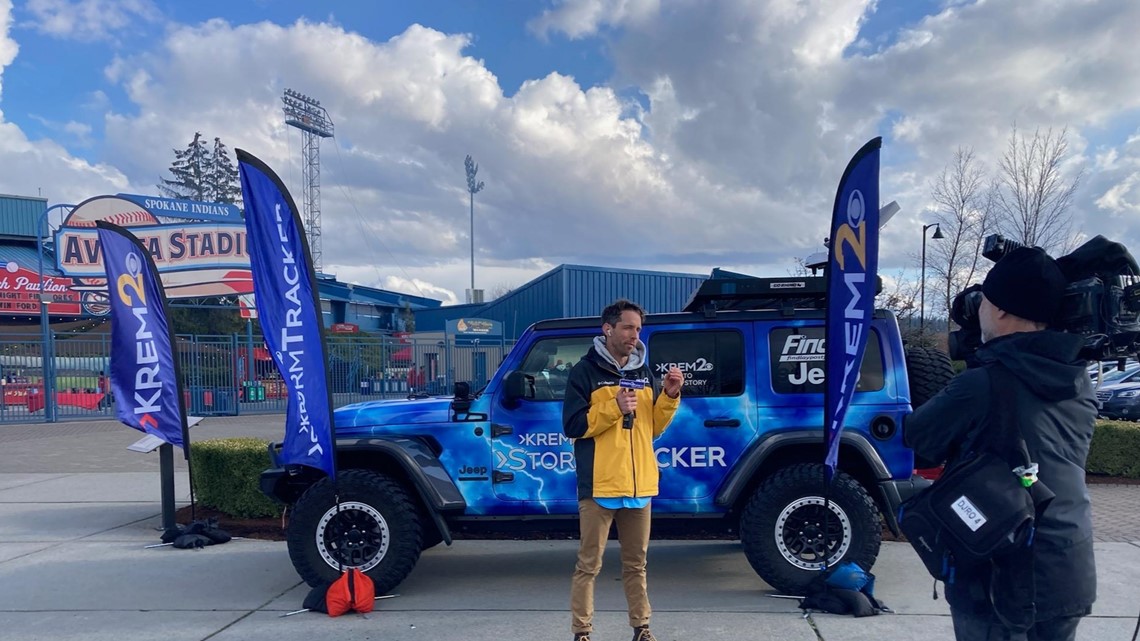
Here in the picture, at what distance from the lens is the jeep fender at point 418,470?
504 cm

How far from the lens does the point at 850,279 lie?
4.36m

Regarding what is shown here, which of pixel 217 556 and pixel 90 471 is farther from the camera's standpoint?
pixel 90 471

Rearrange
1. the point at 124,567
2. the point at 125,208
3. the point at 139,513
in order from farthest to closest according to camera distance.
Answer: the point at 125,208, the point at 139,513, the point at 124,567

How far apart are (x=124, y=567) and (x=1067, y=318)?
658 centimetres

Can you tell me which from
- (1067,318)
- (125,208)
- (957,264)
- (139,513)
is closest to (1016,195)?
(957,264)

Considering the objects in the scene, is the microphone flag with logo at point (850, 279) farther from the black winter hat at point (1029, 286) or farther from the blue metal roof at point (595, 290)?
the blue metal roof at point (595, 290)

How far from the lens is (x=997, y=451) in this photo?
231 cm

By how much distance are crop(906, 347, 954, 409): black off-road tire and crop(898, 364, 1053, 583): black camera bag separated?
3050 millimetres

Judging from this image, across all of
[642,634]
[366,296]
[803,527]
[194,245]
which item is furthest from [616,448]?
[366,296]

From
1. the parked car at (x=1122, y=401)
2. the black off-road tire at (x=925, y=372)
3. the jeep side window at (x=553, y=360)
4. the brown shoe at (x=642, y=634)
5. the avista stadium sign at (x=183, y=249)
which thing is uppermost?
the avista stadium sign at (x=183, y=249)

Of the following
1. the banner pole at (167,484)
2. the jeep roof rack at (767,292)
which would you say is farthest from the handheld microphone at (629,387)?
the banner pole at (167,484)

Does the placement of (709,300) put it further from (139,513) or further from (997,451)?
(139,513)

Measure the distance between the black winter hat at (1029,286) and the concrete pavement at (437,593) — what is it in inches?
102

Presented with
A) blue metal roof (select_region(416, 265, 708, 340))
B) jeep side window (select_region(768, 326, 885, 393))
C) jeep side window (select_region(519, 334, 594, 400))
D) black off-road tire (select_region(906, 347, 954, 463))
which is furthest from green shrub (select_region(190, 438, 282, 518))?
blue metal roof (select_region(416, 265, 708, 340))
